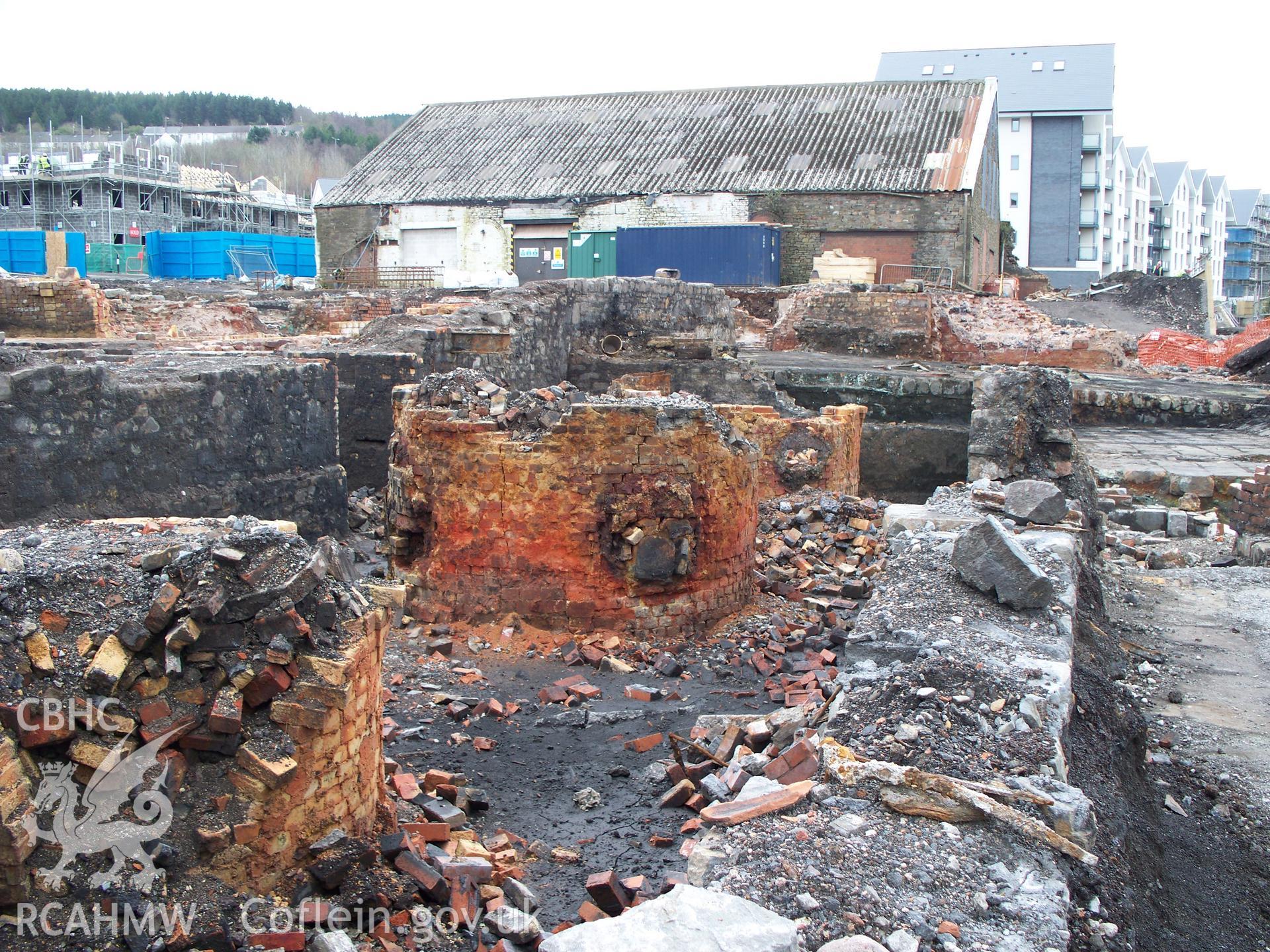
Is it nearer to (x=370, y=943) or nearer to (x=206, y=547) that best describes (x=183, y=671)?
(x=206, y=547)

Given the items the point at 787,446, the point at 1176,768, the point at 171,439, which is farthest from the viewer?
the point at 787,446

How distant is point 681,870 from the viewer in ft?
13.8

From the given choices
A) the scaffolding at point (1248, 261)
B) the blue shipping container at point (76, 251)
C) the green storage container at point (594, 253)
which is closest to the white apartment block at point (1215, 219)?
the scaffolding at point (1248, 261)

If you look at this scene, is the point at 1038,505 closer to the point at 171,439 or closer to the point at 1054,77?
the point at 171,439

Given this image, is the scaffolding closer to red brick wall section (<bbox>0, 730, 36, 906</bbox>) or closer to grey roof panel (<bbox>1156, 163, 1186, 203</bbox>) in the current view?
grey roof panel (<bbox>1156, 163, 1186, 203</bbox>)

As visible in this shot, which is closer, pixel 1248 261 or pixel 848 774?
pixel 848 774

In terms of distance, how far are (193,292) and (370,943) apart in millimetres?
19690

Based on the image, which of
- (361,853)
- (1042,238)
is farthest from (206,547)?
(1042,238)

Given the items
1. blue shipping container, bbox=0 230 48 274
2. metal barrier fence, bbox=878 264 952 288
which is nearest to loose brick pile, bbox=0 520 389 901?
metal barrier fence, bbox=878 264 952 288

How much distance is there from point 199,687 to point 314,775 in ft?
1.50

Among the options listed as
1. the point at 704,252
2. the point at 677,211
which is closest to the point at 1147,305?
the point at 677,211

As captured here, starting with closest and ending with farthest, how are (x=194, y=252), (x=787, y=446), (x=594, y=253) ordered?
(x=787, y=446), (x=594, y=253), (x=194, y=252)

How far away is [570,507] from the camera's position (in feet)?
23.7

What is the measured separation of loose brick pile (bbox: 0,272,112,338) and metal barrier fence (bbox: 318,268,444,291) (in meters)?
10.6
